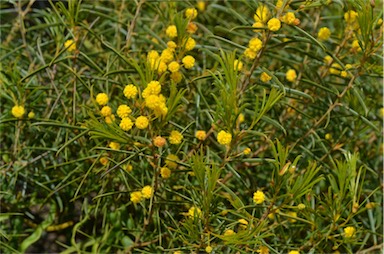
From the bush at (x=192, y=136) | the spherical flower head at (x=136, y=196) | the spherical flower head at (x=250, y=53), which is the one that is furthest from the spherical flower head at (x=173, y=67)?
the spherical flower head at (x=136, y=196)

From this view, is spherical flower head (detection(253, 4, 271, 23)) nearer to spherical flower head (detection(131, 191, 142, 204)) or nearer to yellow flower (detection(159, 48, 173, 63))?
yellow flower (detection(159, 48, 173, 63))

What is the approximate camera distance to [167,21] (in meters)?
1.33

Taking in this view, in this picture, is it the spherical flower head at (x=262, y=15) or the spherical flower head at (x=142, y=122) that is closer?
the spherical flower head at (x=142, y=122)

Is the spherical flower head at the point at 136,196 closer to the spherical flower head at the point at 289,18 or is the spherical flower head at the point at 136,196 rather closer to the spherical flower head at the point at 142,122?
the spherical flower head at the point at 142,122

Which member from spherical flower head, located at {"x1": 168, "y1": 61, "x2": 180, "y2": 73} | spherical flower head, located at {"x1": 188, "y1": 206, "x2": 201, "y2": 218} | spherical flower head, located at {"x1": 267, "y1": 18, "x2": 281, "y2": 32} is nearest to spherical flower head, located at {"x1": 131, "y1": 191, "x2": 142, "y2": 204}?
spherical flower head, located at {"x1": 188, "y1": 206, "x2": 201, "y2": 218}

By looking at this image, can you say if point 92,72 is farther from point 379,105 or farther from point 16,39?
point 379,105

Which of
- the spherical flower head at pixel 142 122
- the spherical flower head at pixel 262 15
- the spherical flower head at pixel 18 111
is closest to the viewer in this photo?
the spherical flower head at pixel 142 122

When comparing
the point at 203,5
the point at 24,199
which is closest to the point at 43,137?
the point at 24,199

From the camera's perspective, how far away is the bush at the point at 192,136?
961 mm

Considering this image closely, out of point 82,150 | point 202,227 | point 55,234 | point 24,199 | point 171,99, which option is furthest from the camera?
point 55,234

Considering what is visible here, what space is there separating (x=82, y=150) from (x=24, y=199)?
0.24 metres

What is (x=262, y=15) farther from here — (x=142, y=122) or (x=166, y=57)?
(x=142, y=122)

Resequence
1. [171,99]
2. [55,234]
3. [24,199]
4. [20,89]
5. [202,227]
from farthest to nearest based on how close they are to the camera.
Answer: [55,234] < [24,199] < [20,89] < [202,227] < [171,99]

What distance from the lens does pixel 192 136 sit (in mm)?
1079
